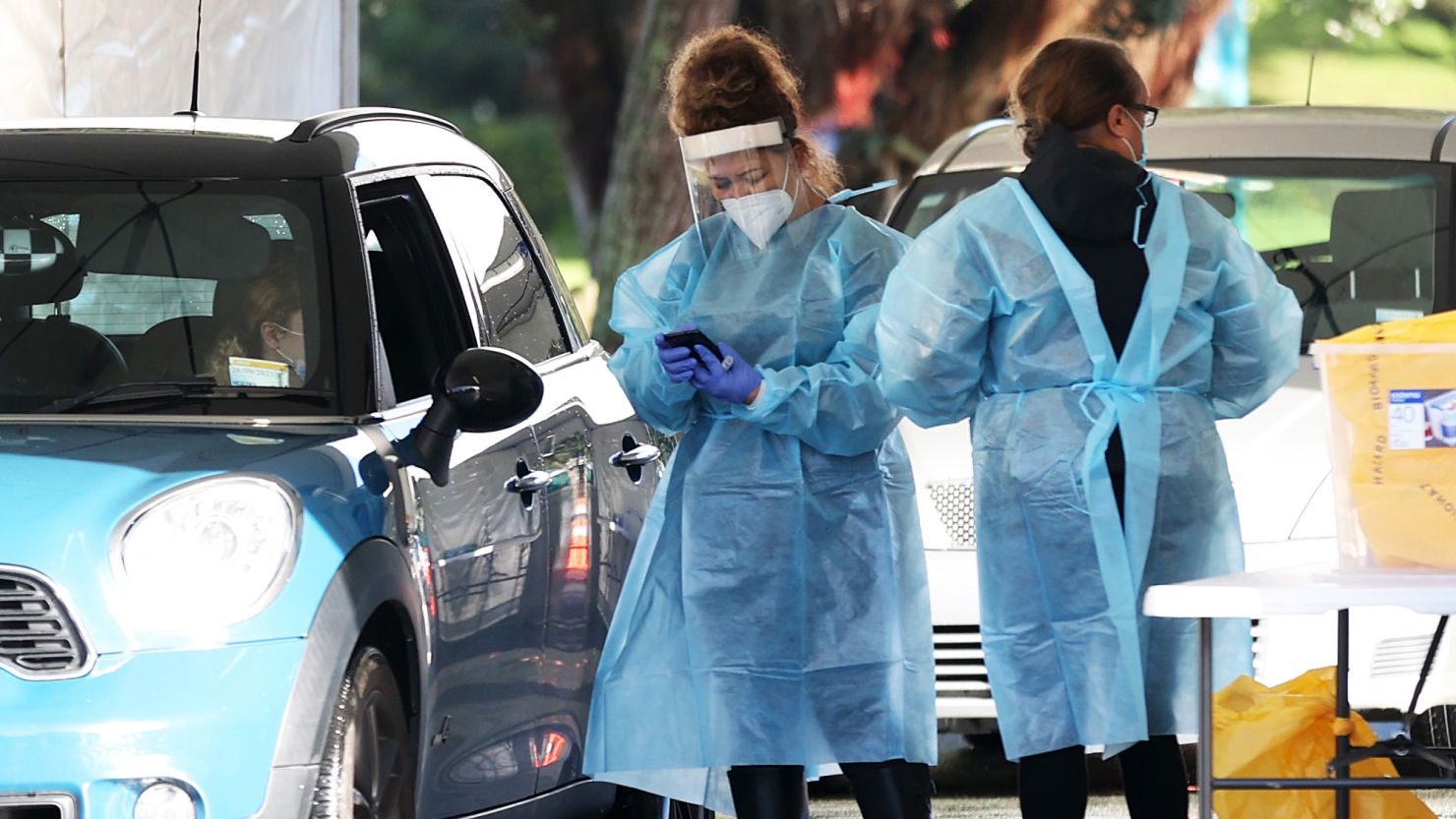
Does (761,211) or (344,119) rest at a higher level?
(344,119)

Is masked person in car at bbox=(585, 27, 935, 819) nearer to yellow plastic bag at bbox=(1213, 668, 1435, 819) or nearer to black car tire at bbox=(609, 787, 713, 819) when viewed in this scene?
yellow plastic bag at bbox=(1213, 668, 1435, 819)

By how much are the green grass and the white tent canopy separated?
24.7 metres

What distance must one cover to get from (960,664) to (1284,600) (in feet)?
11.9

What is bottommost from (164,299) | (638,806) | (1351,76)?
(638,806)

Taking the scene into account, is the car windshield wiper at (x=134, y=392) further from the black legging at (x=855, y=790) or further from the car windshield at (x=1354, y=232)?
the car windshield at (x=1354, y=232)

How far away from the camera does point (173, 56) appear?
9.54m

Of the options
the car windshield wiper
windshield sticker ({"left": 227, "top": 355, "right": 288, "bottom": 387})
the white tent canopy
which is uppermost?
the white tent canopy

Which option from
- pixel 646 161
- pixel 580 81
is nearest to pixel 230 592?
pixel 646 161

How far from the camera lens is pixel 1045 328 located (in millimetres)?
5102

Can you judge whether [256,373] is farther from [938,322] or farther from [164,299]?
[938,322]

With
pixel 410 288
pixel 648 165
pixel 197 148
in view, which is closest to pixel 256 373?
pixel 197 148

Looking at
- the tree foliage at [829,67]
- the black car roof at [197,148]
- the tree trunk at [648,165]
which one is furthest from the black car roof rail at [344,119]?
the tree trunk at [648,165]

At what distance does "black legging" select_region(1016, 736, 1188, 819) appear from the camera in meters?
5.12

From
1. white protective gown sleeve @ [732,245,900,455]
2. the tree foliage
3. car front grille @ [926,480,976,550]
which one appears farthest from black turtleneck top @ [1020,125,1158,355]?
the tree foliage
